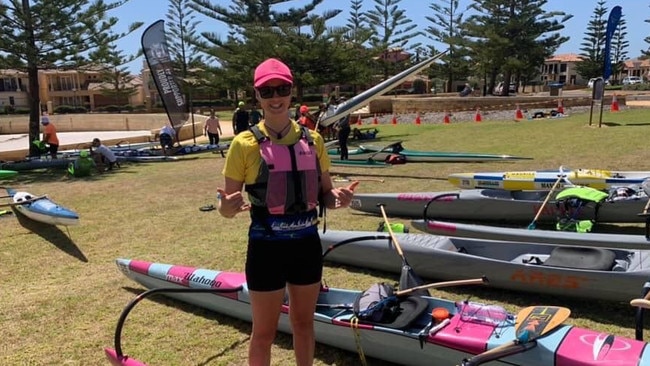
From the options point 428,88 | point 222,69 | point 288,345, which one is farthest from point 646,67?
point 288,345

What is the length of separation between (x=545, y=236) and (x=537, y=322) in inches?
92.9

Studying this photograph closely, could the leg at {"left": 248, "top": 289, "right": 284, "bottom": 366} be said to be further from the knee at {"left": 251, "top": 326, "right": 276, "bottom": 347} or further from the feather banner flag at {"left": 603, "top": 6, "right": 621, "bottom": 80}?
the feather banner flag at {"left": 603, "top": 6, "right": 621, "bottom": 80}

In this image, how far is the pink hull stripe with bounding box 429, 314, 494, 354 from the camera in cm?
278

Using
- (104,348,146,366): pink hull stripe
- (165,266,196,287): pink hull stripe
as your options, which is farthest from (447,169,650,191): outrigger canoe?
(104,348,146,366): pink hull stripe

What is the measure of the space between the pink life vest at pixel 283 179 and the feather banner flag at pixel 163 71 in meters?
13.6

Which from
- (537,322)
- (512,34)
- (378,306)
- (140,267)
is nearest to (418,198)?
(140,267)

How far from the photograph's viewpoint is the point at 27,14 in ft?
46.6

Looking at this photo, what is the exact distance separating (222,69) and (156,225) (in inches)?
787

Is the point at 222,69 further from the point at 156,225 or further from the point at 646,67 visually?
the point at 646,67

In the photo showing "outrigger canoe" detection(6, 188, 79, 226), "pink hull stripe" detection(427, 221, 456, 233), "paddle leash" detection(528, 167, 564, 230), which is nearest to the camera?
"paddle leash" detection(528, 167, 564, 230)

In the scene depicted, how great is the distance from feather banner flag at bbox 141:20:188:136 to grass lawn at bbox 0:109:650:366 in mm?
2935

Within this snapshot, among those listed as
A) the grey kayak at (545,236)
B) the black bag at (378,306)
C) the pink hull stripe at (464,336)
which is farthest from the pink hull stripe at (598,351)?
the grey kayak at (545,236)

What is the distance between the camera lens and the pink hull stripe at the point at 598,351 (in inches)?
97.7

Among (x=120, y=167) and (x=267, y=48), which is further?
(x=267, y=48)
